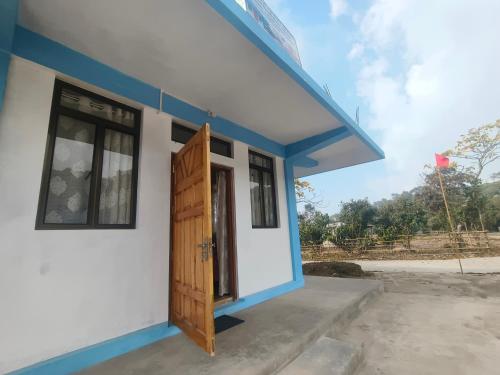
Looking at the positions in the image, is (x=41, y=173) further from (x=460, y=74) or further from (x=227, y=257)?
(x=460, y=74)

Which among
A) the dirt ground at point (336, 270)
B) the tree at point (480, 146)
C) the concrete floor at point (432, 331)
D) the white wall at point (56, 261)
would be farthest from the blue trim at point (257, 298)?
the tree at point (480, 146)

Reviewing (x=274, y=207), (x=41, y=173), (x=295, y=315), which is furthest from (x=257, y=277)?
(x=41, y=173)

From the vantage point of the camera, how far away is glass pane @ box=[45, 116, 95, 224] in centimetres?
188

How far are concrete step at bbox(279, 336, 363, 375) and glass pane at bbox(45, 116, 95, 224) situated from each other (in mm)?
2203

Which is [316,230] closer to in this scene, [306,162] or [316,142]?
[306,162]

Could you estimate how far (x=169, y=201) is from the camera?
2570 millimetres

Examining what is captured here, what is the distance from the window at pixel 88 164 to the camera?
1.89m

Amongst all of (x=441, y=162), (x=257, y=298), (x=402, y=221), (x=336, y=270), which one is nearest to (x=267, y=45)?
(x=257, y=298)

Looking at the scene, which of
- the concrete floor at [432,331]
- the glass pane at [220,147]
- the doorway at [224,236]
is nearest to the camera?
the concrete floor at [432,331]

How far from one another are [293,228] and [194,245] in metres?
2.78

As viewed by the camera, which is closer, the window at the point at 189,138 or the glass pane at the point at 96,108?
the glass pane at the point at 96,108

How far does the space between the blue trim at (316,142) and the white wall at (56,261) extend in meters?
2.80

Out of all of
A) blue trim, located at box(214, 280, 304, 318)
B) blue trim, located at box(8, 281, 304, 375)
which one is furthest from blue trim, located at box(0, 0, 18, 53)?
blue trim, located at box(214, 280, 304, 318)

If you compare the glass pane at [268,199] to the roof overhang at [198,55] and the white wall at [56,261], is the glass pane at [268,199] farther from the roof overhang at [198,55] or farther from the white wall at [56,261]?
the white wall at [56,261]
